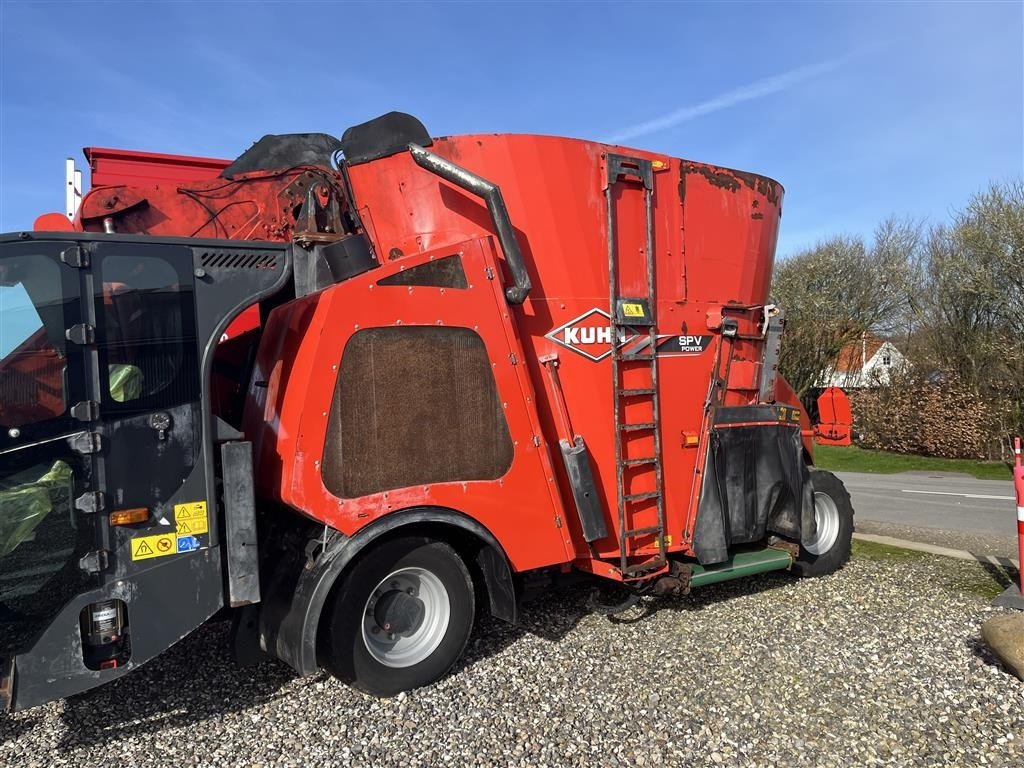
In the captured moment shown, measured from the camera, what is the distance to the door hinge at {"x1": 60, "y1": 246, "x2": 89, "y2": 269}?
128 inches

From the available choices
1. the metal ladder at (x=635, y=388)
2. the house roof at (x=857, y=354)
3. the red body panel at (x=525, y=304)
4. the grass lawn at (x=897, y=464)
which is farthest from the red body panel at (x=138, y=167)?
the house roof at (x=857, y=354)

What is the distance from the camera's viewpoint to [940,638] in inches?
185

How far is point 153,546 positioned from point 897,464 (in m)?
19.5

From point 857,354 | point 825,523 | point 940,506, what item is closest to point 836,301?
point 857,354

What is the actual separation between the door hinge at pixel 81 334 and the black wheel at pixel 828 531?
5.37 meters

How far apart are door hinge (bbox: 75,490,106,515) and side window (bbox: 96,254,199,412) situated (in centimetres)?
38

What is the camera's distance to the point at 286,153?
16.8ft

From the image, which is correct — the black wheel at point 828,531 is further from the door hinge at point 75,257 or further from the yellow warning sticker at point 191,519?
the door hinge at point 75,257

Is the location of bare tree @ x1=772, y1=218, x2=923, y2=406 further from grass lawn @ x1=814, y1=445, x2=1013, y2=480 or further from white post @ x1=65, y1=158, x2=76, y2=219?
white post @ x1=65, y1=158, x2=76, y2=219

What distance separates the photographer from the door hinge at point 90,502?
320 centimetres

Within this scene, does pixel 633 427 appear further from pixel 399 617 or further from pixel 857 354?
pixel 857 354

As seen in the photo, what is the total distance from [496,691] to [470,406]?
157 centimetres

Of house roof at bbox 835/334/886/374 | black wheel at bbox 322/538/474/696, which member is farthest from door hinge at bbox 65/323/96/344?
house roof at bbox 835/334/886/374

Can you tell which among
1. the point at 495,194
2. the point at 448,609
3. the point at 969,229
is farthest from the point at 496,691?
the point at 969,229
